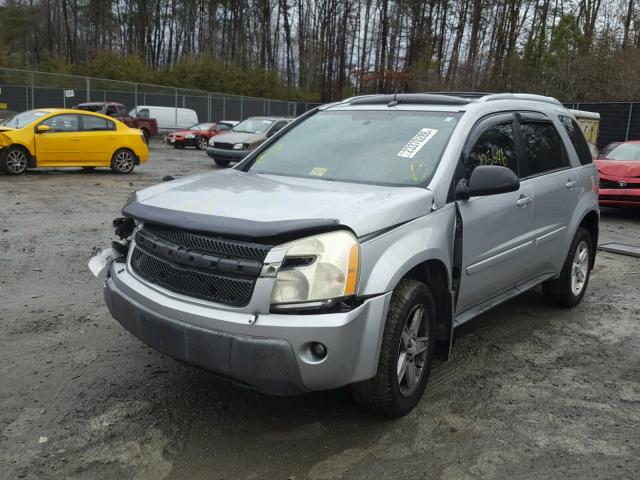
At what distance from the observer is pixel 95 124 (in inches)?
593

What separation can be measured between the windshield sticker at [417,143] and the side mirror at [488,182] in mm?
415

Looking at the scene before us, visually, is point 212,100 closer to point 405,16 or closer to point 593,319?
point 405,16

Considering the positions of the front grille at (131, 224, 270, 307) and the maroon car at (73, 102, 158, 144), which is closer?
the front grille at (131, 224, 270, 307)

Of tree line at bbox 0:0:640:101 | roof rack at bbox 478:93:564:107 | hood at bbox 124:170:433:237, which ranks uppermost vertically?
tree line at bbox 0:0:640:101

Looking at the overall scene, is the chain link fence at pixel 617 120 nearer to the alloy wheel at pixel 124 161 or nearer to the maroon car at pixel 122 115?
the alloy wheel at pixel 124 161

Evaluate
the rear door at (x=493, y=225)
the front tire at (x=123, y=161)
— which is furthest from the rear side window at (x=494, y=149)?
the front tire at (x=123, y=161)

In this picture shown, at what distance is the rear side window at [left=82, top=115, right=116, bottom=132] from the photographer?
14812mm

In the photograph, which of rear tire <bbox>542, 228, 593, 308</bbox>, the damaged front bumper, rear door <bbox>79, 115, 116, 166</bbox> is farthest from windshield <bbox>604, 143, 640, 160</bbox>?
rear door <bbox>79, 115, 116, 166</bbox>

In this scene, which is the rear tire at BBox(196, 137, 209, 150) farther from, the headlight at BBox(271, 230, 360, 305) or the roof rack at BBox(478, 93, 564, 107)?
the headlight at BBox(271, 230, 360, 305)

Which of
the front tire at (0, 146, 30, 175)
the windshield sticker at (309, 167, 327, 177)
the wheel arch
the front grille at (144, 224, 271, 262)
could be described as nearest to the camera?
the front grille at (144, 224, 271, 262)

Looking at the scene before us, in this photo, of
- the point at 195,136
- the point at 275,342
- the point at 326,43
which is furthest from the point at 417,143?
the point at 326,43

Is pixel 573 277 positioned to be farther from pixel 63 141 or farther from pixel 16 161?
pixel 16 161

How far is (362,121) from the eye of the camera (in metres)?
4.48

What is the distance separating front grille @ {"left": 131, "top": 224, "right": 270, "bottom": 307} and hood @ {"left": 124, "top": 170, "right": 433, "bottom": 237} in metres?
0.09
